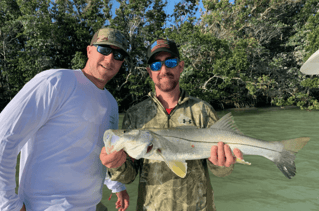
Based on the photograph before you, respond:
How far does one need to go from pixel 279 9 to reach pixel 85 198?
1481 inches

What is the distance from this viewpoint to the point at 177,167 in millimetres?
2047

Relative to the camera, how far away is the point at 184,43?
22781mm

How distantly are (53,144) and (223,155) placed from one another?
1800mm

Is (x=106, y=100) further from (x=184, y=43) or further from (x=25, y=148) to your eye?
(x=184, y=43)

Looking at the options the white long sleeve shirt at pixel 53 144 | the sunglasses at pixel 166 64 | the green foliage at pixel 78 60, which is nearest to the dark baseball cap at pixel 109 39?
the sunglasses at pixel 166 64

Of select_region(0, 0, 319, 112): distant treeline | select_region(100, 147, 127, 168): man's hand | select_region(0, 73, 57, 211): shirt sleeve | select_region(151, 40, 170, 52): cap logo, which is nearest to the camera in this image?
select_region(0, 73, 57, 211): shirt sleeve

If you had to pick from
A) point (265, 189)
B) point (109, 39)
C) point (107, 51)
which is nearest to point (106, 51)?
point (107, 51)

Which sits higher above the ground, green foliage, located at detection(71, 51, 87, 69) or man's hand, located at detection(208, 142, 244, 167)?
green foliage, located at detection(71, 51, 87, 69)

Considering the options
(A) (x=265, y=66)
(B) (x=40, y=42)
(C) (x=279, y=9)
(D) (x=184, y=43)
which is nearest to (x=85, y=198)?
(D) (x=184, y=43)

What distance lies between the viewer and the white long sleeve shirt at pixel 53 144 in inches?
71.8

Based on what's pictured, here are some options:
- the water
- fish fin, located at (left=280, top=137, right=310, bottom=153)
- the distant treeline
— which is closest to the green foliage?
the distant treeline

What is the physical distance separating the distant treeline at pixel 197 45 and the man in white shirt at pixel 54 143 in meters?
19.5

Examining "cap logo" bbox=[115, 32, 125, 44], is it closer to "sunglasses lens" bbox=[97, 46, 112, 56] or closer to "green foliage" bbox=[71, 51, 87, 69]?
"sunglasses lens" bbox=[97, 46, 112, 56]

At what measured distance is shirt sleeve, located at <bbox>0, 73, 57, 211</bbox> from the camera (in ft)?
5.82
